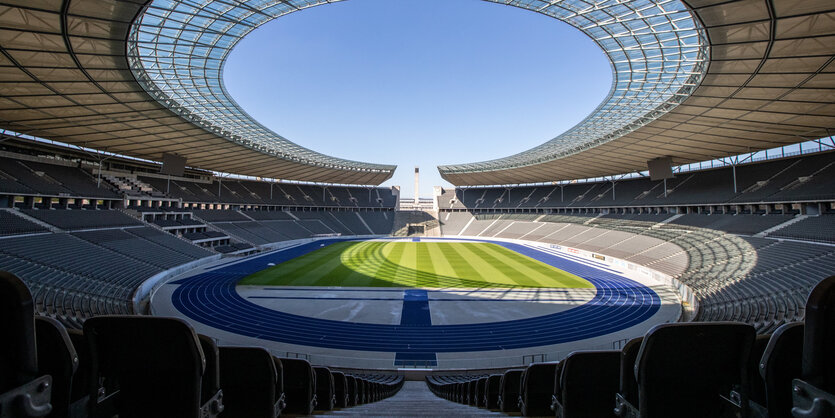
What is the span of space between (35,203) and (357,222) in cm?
4728

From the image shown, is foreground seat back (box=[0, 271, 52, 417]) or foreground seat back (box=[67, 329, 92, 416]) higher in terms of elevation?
foreground seat back (box=[0, 271, 52, 417])

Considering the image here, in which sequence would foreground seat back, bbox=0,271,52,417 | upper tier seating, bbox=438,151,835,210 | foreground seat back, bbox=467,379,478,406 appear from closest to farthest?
foreground seat back, bbox=0,271,52,417
foreground seat back, bbox=467,379,478,406
upper tier seating, bbox=438,151,835,210

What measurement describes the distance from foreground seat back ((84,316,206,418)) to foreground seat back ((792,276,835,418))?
2932 millimetres

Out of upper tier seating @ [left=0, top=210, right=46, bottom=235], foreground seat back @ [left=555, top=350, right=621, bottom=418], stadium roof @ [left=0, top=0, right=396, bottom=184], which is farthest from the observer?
upper tier seating @ [left=0, top=210, right=46, bottom=235]

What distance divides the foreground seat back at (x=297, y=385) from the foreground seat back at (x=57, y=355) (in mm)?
2487

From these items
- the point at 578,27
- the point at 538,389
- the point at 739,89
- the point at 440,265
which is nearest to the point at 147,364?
the point at 538,389

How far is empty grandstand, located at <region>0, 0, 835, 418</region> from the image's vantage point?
6.73 feet

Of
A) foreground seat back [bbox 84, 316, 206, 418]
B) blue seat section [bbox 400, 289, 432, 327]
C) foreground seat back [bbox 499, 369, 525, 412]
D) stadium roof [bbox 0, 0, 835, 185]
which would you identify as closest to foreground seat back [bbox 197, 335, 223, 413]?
foreground seat back [bbox 84, 316, 206, 418]

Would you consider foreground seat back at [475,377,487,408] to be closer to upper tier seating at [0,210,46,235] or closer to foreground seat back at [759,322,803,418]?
foreground seat back at [759,322,803,418]

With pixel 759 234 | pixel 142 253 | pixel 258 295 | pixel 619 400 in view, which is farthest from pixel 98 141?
pixel 759 234

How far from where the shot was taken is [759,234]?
2809cm

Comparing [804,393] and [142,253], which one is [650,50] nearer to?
[804,393]

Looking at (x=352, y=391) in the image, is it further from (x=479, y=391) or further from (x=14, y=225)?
(x=14, y=225)

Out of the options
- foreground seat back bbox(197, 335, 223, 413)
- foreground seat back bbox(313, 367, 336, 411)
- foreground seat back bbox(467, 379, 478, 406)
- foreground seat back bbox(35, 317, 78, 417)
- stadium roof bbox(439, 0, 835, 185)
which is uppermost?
stadium roof bbox(439, 0, 835, 185)
